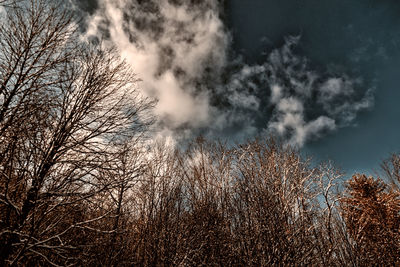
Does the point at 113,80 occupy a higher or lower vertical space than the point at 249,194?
higher

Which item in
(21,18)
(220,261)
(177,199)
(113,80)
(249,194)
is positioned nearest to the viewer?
(21,18)

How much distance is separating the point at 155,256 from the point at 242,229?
469 cm

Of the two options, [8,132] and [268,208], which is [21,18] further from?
[268,208]

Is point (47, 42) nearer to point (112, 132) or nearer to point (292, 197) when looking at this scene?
point (112, 132)

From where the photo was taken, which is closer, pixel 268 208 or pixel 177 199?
pixel 268 208

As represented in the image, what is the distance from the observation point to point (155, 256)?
8227 mm

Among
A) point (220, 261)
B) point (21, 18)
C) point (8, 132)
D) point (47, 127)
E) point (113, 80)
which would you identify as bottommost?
point (220, 261)

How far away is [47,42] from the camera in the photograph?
3.86 m

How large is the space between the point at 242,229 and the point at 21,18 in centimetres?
681

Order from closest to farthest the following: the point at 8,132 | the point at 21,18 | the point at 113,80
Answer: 1. the point at 8,132
2. the point at 21,18
3. the point at 113,80

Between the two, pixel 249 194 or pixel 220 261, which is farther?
pixel 220 261

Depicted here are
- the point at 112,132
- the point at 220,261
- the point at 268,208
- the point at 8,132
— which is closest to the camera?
the point at 8,132

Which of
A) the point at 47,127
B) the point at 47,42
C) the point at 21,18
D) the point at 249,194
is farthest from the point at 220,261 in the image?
the point at 21,18

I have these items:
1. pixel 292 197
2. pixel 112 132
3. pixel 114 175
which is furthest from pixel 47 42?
pixel 292 197
